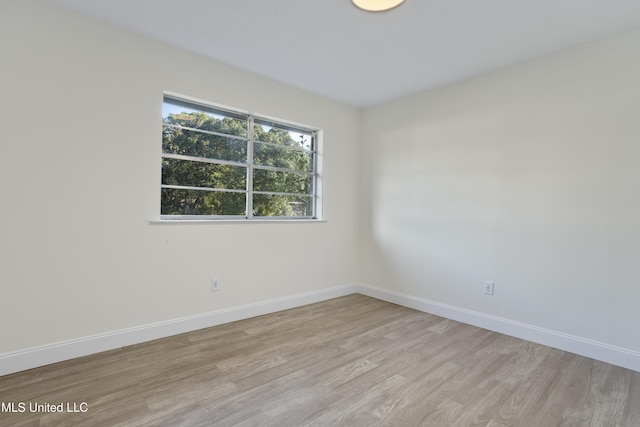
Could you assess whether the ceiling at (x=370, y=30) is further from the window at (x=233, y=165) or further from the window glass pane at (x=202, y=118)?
the window at (x=233, y=165)

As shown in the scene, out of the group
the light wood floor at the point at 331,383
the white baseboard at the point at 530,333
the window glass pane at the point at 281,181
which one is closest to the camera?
the light wood floor at the point at 331,383

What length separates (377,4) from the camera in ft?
6.39

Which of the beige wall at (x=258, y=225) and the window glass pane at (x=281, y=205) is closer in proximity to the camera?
the beige wall at (x=258, y=225)

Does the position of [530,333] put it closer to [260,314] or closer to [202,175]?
[260,314]

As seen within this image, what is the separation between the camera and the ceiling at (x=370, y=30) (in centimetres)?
211

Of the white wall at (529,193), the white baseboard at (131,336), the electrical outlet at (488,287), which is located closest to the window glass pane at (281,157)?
the white wall at (529,193)

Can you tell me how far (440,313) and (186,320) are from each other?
257 cm

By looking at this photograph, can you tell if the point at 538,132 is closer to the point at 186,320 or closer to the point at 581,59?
the point at 581,59

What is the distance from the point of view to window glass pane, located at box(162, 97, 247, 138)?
2783mm

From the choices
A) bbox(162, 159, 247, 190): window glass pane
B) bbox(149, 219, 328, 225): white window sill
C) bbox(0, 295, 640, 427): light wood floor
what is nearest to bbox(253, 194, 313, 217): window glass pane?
bbox(149, 219, 328, 225): white window sill

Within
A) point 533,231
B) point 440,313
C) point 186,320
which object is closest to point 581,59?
point 533,231

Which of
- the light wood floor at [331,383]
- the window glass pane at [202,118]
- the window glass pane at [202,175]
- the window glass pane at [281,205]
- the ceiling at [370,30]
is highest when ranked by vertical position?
the ceiling at [370,30]

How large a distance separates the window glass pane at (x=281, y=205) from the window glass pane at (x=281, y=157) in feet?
1.21

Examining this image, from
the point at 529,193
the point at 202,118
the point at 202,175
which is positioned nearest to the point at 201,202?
the point at 202,175
